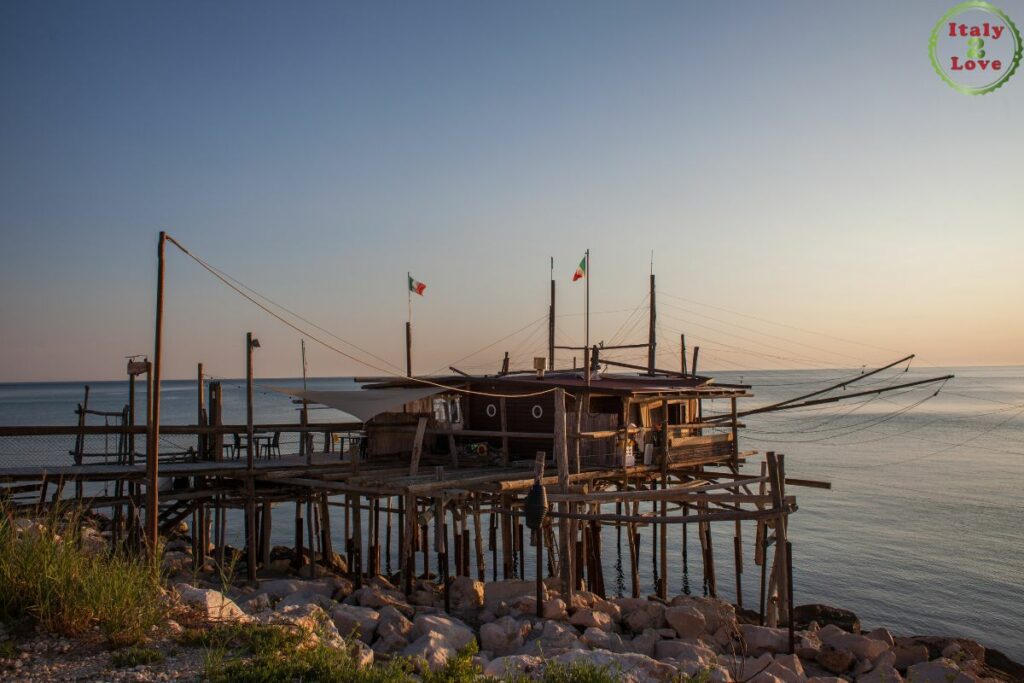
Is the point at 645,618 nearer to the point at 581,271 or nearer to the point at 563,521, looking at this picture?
the point at 563,521

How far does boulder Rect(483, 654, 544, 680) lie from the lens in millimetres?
9930

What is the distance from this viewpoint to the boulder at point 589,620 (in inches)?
576

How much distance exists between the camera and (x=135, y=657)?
7.93 meters

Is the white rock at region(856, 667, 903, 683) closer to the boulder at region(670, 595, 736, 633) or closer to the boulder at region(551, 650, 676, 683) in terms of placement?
the boulder at region(670, 595, 736, 633)

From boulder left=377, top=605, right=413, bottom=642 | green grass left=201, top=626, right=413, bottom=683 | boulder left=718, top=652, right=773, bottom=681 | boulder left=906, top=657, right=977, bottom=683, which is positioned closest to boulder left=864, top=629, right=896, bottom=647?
boulder left=906, top=657, right=977, bottom=683

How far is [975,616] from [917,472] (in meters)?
30.8

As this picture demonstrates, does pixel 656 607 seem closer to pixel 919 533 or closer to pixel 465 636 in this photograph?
pixel 465 636

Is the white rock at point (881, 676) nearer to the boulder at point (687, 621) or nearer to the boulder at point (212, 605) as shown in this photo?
the boulder at point (687, 621)

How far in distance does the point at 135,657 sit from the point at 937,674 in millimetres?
13773

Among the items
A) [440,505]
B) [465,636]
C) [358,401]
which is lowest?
[465,636]

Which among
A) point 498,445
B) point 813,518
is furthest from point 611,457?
point 813,518

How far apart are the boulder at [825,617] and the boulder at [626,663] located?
369 inches

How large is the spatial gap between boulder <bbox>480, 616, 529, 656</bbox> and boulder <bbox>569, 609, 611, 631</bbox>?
1437 mm

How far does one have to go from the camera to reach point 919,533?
32844mm
